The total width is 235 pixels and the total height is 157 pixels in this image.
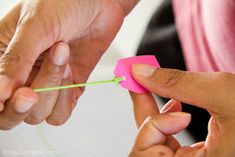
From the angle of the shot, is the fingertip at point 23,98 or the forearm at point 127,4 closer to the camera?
the fingertip at point 23,98

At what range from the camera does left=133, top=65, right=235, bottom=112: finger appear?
0.52 metres

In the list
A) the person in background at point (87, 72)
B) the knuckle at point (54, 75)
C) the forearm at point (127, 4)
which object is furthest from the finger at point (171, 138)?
the forearm at point (127, 4)

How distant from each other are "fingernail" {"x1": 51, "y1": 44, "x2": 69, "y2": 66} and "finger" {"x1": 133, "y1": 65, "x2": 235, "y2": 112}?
105 millimetres

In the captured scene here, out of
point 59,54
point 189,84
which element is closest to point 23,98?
point 59,54

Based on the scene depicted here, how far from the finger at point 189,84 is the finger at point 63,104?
148mm

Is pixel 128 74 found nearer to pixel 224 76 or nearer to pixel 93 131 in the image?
pixel 224 76

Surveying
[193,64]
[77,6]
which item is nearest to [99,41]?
[77,6]

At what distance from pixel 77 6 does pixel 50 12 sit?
72 mm

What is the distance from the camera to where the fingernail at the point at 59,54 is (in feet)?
1.90

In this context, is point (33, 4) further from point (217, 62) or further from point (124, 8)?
point (217, 62)

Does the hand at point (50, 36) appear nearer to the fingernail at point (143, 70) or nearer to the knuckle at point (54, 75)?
the knuckle at point (54, 75)

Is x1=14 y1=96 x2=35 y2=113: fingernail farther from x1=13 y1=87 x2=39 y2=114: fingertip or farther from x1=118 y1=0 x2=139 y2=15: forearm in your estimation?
x1=118 y1=0 x2=139 y2=15: forearm

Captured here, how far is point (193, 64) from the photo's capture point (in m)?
0.86

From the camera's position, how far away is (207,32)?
0.81 metres
